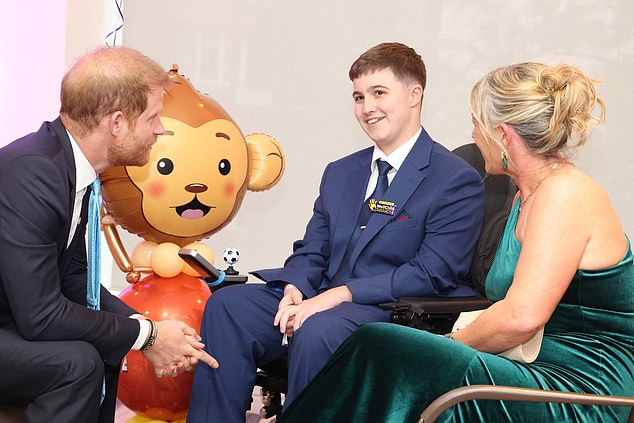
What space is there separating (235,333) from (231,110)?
247cm

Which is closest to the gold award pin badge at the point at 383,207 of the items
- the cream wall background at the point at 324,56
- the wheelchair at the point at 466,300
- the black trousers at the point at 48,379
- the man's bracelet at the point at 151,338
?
the wheelchair at the point at 466,300

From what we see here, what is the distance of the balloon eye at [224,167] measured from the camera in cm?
319

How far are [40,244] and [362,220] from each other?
1251 millimetres

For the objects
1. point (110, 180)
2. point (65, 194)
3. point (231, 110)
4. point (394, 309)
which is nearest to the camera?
point (65, 194)

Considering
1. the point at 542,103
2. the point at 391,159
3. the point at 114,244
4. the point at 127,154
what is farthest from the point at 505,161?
the point at 114,244

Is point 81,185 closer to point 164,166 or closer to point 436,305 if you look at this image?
point 164,166

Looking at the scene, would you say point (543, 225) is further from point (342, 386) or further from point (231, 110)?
point (231, 110)

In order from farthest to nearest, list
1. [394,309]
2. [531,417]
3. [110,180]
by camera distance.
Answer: [110,180]
[394,309]
[531,417]

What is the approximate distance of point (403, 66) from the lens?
304 centimetres

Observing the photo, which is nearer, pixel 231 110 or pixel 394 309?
pixel 394 309

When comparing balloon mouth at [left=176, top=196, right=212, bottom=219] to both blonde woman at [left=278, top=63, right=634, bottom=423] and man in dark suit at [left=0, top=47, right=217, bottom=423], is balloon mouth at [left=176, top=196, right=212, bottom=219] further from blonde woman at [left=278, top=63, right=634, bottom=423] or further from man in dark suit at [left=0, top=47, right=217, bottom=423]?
blonde woman at [left=278, top=63, right=634, bottom=423]

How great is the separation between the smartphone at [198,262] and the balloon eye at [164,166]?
11.5 inches

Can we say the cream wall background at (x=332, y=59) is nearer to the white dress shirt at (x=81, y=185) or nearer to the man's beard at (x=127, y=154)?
the man's beard at (x=127, y=154)

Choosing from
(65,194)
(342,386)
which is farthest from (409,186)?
(65,194)
